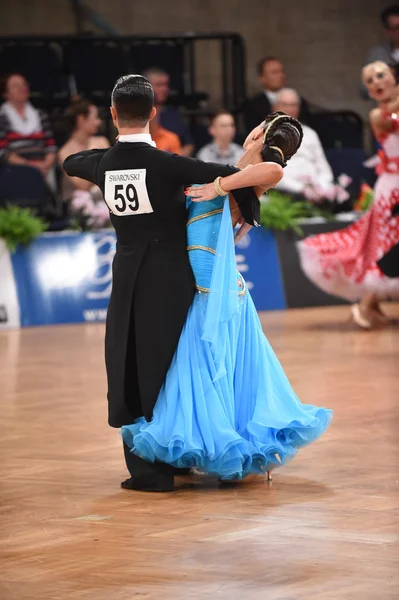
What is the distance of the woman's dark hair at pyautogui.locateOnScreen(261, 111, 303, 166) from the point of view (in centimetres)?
490

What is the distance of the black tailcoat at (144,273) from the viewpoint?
4.95 meters

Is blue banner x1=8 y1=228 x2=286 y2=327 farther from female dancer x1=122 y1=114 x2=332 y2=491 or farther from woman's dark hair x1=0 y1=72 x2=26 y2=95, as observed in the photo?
female dancer x1=122 y1=114 x2=332 y2=491

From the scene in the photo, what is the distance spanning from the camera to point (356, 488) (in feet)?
16.0

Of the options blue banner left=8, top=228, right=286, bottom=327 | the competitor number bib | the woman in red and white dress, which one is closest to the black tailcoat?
the competitor number bib

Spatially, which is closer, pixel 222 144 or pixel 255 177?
pixel 255 177

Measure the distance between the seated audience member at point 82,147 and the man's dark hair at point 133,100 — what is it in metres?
6.32

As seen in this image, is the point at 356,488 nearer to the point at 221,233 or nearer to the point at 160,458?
the point at 160,458

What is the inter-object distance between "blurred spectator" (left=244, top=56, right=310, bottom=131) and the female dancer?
8.19 m

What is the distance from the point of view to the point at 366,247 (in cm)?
1044

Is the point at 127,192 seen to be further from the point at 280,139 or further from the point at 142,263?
the point at 280,139

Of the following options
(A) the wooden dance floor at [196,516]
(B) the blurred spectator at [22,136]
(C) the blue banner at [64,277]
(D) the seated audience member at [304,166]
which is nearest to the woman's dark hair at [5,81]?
(B) the blurred spectator at [22,136]

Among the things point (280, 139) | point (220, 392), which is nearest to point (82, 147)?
point (280, 139)

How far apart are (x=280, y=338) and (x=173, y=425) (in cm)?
500

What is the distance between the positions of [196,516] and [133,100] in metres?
1.64
